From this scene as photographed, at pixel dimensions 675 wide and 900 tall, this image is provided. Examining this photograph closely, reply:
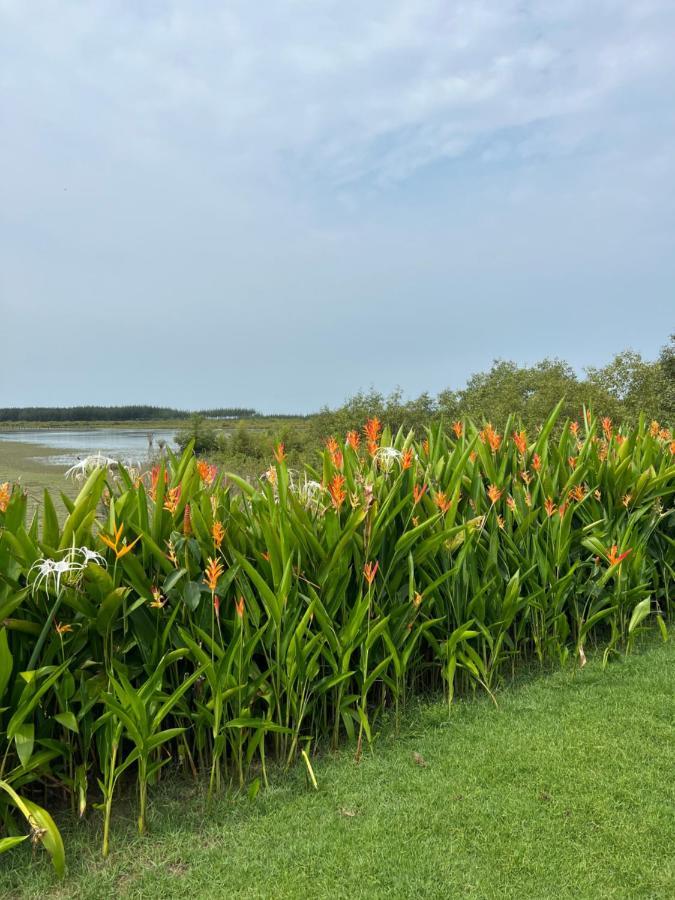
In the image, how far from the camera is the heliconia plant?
1.95m

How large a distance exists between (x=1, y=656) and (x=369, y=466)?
1.75 m

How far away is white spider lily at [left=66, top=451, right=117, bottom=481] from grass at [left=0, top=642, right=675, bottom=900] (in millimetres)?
1157

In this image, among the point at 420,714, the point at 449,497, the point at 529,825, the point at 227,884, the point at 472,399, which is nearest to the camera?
the point at 227,884

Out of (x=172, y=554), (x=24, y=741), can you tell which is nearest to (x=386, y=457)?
(x=172, y=554)

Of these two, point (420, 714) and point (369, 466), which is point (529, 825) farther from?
point (369, 466)

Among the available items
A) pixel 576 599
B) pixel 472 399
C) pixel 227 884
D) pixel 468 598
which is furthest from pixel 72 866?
pixel 472 399

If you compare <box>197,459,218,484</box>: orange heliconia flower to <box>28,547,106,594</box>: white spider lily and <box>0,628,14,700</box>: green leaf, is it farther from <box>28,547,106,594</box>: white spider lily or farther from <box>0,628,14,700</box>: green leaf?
<box>0,628,14,700</box>: green leaf

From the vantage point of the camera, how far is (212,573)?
203 centimetres

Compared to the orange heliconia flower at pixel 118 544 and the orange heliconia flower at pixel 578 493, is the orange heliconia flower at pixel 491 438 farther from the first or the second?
the orange heliconia flower at pixel 118 544

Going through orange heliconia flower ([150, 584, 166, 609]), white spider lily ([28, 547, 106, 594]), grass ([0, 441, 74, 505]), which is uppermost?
white spider lily ([28, 547, 106, 594])

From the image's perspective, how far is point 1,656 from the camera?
5.90 feet

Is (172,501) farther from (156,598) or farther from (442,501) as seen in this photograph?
(442,501)

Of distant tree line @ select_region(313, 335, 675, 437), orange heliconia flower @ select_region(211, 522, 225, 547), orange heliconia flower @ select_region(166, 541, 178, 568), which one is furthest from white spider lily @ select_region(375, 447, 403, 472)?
distant tree line @ select_region(313, 335, 675, 437)

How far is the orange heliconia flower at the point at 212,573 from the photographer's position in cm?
200
